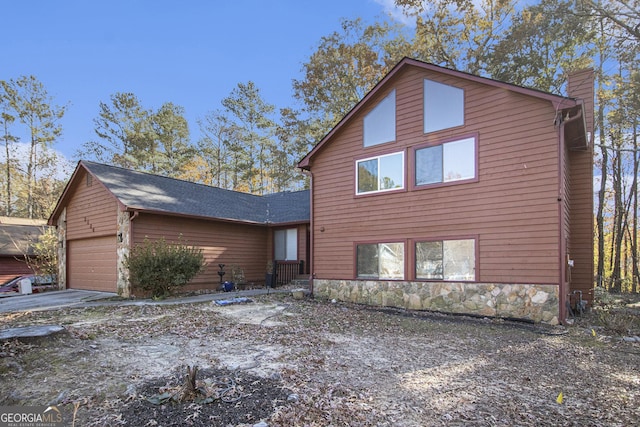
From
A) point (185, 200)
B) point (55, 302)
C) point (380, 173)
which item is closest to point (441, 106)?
point (380, 173)

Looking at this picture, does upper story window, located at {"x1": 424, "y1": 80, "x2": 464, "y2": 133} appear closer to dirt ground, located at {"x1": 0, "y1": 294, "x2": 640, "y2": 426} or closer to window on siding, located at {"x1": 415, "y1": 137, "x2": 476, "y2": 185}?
window on siding, located at {"x1": 415, "y1": 137, "x2": 476, "y2": 185}

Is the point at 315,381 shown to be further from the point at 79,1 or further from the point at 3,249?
the point at 3,249

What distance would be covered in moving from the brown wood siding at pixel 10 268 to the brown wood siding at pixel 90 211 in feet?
23.2

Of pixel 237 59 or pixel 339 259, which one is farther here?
pixel 237 59

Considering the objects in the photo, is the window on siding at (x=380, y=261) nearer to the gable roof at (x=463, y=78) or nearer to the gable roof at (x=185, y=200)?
the gable roof at (x=463, y=78)

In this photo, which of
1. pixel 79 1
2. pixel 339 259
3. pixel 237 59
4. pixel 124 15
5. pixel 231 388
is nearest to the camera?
pixel 231 388

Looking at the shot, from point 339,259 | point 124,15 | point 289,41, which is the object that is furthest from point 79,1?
point 339,259

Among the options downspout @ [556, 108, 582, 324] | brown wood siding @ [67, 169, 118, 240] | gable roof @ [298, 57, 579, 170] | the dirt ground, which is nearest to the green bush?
brown wood siding @ [67, 169, 118, 240]

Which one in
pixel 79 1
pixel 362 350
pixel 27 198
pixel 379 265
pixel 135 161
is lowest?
pixel 362 350

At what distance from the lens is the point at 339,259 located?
36.4 feet

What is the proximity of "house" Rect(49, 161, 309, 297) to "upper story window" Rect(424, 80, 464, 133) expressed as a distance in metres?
6.38

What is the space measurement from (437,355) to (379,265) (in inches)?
189

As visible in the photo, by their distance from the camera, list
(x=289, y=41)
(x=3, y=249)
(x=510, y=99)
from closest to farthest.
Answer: (x=510, y=99) → (x=3, y=249) → (x=289, y=41)

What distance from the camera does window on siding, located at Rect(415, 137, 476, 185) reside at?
8977 millimetres
